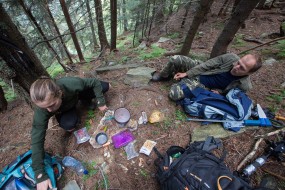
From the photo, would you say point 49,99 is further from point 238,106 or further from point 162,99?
point 238,106

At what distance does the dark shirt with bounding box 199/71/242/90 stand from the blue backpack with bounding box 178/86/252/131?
296mm

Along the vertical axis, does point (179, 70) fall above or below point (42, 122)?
below

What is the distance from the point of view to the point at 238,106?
3.03m

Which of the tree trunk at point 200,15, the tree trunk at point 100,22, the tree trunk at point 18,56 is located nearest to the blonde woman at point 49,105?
the tree trunk at point 18,56

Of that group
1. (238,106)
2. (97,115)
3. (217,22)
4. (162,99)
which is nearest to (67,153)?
(97,115)

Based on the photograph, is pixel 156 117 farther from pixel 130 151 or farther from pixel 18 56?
pixel 18 56

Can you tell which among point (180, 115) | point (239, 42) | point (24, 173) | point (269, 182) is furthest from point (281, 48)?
point (24, 173)

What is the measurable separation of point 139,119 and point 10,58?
2.45 m

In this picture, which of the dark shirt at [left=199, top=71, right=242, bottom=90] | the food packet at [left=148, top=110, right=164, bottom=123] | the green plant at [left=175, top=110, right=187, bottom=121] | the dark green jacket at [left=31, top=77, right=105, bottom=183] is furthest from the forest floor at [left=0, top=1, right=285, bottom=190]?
the dark shirt at [left=199, top=71, right=242, bottom=90]

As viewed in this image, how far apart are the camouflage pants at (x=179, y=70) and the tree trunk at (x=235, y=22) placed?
0.74m

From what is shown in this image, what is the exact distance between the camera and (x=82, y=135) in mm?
3105

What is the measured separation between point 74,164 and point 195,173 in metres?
2.02

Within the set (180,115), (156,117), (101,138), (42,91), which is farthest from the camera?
(180,115)

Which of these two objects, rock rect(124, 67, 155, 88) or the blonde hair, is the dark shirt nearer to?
rock rect(124, 67, 155, 88)
